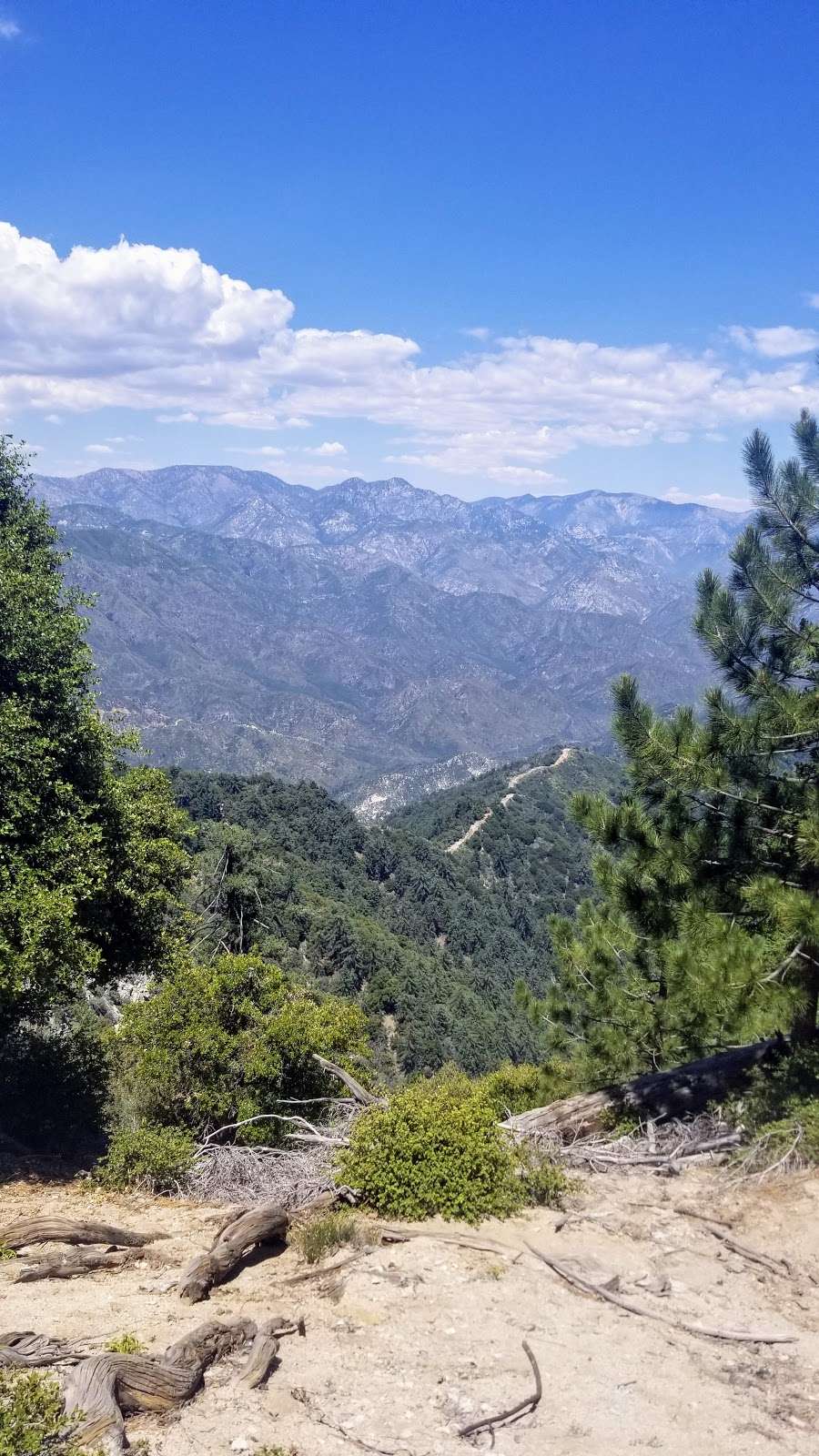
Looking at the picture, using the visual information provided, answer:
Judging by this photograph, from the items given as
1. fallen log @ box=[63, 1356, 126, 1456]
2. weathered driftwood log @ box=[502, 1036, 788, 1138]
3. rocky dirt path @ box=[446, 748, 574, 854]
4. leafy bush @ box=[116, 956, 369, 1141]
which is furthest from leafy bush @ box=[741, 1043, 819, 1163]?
rocky dirt path @ box=[446, 748, 574, 854]

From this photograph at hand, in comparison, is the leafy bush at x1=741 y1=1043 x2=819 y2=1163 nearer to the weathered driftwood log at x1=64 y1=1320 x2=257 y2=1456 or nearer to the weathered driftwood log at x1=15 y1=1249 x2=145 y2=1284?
the weathered driftwood log at x1=64 y1=1320 x2=257 y2=1456

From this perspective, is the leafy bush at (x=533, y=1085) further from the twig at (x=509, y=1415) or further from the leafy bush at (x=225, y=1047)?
the twig at (x=509, y=1415)

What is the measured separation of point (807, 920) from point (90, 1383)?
7.40 m

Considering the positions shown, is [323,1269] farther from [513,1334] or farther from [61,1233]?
[61,1233]

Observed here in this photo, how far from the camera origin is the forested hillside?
4665 centimetres

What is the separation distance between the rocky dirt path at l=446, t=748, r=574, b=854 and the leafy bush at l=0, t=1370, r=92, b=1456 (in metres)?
131

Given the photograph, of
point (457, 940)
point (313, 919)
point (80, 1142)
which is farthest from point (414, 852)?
point (80, 1142)

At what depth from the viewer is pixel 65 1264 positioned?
291 inches

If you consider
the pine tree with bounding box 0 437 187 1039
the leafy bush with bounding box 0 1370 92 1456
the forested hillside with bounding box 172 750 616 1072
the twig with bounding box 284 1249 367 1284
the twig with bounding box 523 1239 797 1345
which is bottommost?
the forested hillside with bounding box 172 750 616 1072

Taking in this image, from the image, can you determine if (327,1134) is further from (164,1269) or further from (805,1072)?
(805,1072)

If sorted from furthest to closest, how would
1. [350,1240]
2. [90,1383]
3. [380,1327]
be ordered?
[350,1240] → [380,1327] → [90,1383]

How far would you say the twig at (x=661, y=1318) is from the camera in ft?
21.5

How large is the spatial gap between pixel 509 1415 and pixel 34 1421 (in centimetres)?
275

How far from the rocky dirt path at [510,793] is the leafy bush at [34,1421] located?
429ft
